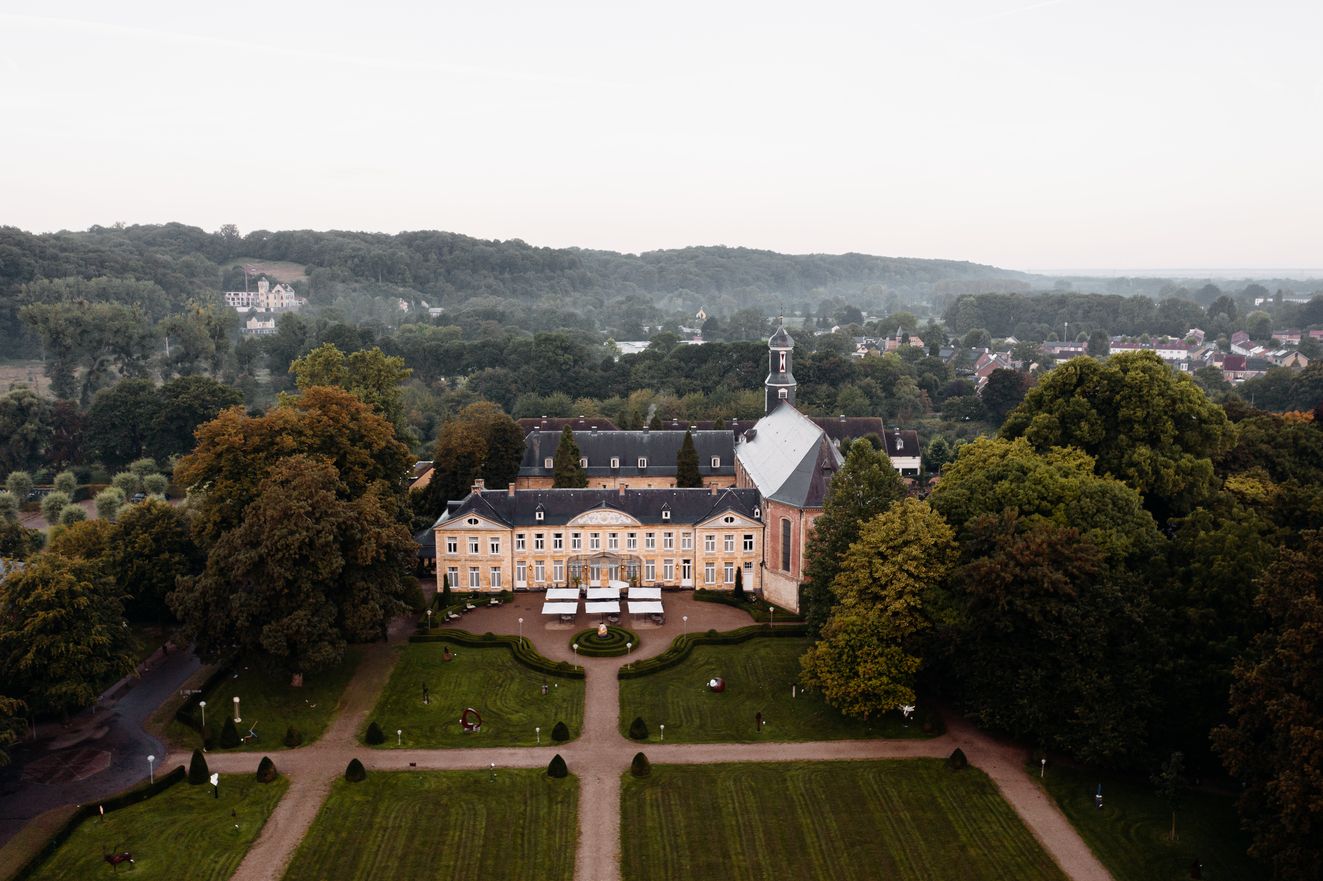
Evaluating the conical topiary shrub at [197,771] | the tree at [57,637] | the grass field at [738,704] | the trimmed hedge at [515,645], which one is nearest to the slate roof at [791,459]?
the grass field at [738,704]

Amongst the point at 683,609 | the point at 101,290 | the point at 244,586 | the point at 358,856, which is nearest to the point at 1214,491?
the point at 683,609

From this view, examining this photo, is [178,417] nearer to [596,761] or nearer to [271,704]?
[271,704]

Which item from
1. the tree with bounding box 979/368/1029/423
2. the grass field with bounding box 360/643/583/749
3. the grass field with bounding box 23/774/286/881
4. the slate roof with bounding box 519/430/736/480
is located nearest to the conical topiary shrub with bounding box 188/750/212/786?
the grass field with bounding box 23/774/286/881

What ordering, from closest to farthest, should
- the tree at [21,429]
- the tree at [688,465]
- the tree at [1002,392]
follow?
the tree at [688,465] < the tree at [21,429] < the tree at [1002,392]

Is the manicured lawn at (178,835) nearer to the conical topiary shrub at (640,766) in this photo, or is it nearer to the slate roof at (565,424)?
the conical topiary shrub at (640,766)

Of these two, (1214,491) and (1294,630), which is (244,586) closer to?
(1294,630)

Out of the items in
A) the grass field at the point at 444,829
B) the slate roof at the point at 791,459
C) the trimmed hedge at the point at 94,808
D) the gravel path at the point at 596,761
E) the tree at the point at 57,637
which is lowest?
the grass field at the point at 444,829
